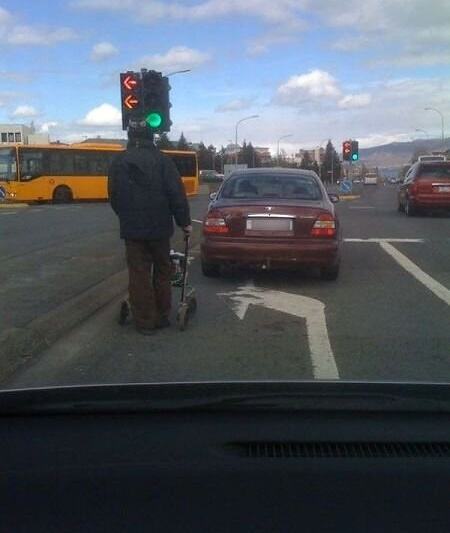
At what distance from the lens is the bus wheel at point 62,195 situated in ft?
125

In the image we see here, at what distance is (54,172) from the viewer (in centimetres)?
3778

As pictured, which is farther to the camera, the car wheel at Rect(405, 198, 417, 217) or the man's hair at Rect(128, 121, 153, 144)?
the car wheel at Rect(405, 198, 417, 217)

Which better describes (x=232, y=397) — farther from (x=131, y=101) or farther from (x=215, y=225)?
(x=131, y=101)

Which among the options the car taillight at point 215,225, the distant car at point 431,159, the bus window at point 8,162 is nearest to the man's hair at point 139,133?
the car taillight at point 215,225

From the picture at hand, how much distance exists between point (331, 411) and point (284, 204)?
726cm

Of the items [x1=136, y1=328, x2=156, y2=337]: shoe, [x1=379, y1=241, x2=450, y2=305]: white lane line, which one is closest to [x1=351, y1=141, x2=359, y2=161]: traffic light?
[x1=379, y1=241, x2=450, y2=305]: white lane line

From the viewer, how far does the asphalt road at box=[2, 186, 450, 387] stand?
19.6 feet

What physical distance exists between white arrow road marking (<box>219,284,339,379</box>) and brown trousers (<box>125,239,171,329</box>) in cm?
114

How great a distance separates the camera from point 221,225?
32.1ft

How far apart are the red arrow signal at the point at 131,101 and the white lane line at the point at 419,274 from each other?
535 cm

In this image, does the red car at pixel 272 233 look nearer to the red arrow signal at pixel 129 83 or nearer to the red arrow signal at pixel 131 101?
the red arrow signal at pixel 131 101

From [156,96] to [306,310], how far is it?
24.9 ft

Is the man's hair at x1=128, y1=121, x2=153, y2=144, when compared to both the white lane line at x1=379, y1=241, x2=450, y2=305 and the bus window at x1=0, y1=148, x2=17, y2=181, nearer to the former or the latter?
the white lane line at x1=379, y1=241, x2=450, y2=305

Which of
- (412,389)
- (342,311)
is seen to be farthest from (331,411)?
(342,311)
